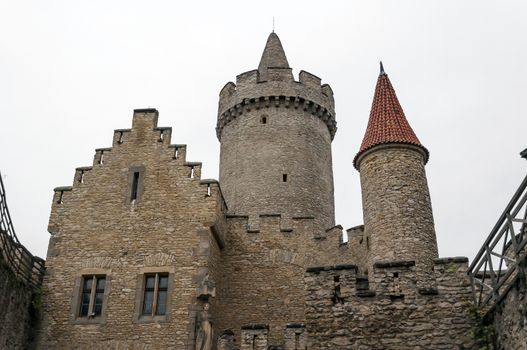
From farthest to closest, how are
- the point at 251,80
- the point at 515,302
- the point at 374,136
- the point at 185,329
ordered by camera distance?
the point at 251,80, the point at 374,136, the point at 185,329, the point at 515,302

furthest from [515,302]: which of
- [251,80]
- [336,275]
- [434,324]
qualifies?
[251,80]

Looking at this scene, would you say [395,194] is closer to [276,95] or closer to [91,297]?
[91,297]

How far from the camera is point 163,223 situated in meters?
A: 19.3

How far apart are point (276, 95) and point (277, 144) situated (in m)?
2.41

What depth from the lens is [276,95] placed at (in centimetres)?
2706

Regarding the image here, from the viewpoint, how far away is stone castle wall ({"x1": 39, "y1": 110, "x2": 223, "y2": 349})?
17797mm

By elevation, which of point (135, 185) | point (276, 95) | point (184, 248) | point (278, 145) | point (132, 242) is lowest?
point (184, 248)

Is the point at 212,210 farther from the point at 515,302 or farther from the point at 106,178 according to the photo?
the point at 515,302

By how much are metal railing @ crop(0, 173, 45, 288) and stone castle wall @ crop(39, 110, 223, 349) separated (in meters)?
0.39

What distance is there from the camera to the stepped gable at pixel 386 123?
1825 cm

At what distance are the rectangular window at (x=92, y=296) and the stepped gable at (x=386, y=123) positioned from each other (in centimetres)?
911

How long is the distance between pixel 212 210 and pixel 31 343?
6.85m

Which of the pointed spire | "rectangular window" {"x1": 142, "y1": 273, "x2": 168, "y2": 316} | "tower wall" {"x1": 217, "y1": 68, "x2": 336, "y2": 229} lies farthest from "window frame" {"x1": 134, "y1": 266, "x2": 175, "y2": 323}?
the pointed spire

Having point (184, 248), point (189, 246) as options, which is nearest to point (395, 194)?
point (189, 246)
